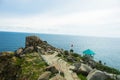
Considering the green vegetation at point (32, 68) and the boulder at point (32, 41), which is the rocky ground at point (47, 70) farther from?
the boulder at point (32, 41)

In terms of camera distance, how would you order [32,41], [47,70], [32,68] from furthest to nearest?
[32,41] < [32,68] < [47,70]

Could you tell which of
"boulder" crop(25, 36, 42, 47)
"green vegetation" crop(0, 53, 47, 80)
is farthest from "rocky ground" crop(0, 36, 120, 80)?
"boulder" crop(25, 36, 42, 47)

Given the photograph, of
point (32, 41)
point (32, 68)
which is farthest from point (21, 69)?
point (32, 41)

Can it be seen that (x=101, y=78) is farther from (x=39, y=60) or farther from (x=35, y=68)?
(x=39, y=60)

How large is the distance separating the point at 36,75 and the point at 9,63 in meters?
12.2

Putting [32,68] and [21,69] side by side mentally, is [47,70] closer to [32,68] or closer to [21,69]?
[32,68]

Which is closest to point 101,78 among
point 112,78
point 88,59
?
point 112,78

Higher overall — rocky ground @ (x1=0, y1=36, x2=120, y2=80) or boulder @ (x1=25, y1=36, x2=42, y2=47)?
boulder @ (x1=25, y1=36, x2=42, y2=47)

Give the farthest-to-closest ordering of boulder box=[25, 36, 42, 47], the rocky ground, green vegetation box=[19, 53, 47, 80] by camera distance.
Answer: boulder box=[25, 36, 42, 47] < green vegetation box=[19, 53, 47, 80] < the rocky ground

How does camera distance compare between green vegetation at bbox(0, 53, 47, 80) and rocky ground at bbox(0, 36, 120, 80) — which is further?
green vegetation at bbox(0, 53, 47, 80)

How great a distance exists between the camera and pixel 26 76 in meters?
28.7

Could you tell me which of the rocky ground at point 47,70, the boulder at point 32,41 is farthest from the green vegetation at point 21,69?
the boulder at point 32,41

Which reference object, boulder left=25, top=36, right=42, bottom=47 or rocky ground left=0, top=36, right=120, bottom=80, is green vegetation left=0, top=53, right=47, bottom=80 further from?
boulder left=25, top=36, right=42, bottom=47

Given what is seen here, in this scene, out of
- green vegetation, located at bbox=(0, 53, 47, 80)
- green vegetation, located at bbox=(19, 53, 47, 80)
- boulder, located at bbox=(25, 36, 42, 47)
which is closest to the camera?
green vegetation, located at bbox=(19, 53, 47, 80)
